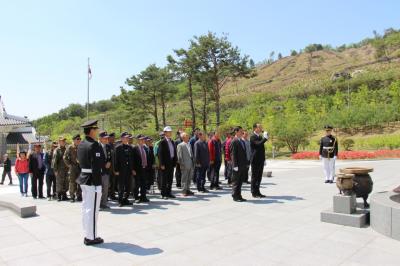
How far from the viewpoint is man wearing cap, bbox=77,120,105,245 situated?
5.02m

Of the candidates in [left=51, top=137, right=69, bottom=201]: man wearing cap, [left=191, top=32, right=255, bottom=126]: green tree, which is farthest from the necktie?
[left=191, top=32, right=255, bottom=126]: green tree

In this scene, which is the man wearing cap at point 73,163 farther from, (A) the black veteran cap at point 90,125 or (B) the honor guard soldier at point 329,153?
(B) the honor guard soldier at point 329,153

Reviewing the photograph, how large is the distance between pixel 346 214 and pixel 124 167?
16.2 feet

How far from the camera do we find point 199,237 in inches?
207

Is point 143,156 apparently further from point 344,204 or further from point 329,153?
point 329,153

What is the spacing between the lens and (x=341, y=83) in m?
57.0

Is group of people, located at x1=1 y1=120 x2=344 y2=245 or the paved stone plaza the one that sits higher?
group of people, located at x1=1 y1=120 x2=344 y2=245

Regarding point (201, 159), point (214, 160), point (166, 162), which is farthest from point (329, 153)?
point (166, 162)

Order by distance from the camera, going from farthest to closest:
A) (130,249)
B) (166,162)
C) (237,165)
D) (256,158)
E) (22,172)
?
(22,172), (166,162), (256,158), (237,165), (130,249)

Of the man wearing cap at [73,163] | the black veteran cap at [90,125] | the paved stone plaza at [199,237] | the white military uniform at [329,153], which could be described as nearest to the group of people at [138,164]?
the man wearing cap at [73,163]

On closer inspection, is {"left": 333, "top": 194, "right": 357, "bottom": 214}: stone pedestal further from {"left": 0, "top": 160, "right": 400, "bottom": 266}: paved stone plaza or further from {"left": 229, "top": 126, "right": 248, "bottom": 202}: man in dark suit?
{"left": 229, "top": 126, "right": 248, "bottom": 202}: man in dark suit

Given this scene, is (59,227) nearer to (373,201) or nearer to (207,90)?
(373,201)

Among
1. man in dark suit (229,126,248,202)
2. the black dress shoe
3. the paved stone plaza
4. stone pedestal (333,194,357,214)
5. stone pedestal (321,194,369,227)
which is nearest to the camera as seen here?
the paved stone plaza

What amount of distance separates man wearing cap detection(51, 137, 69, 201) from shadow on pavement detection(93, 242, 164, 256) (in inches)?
184
